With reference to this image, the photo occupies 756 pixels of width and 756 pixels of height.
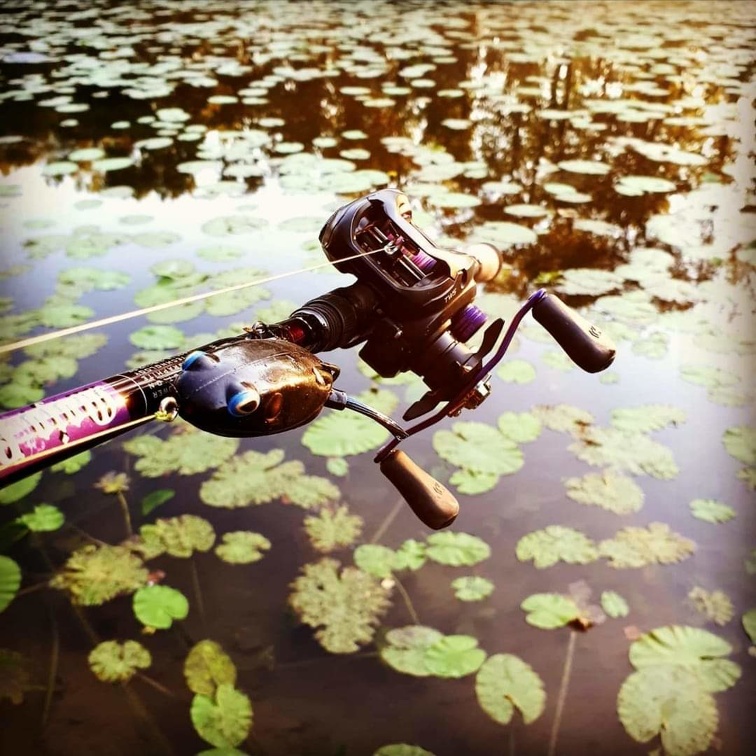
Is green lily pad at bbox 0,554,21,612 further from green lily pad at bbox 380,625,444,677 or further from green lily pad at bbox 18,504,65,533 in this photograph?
green lily pad at bbox 380,625,444,677

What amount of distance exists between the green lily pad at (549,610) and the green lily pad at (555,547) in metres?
0.10

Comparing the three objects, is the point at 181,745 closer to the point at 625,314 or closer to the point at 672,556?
the point at 672,556

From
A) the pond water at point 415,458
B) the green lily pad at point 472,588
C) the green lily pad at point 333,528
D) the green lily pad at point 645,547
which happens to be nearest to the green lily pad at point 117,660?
the pond water at point 415,458

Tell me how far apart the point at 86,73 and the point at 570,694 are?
6649 millimetres

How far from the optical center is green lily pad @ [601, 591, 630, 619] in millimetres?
1654

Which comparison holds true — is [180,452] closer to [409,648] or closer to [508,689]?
[409,648]

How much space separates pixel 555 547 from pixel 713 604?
0.43 meters

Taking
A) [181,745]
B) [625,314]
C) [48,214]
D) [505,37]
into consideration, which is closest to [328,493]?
[181,745]

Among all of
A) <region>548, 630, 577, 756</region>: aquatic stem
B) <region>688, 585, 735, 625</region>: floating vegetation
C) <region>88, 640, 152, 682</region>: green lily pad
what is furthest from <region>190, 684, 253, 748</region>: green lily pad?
<region>688, 585, 735, 625</region>: floating vegetation

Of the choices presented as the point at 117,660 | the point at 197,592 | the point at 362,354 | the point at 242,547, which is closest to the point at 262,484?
the point at 242,547

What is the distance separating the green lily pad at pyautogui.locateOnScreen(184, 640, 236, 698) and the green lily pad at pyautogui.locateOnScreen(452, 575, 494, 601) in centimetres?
63

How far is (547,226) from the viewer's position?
344cm

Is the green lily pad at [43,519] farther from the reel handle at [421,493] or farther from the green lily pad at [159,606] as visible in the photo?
the reel handle at [421,493]

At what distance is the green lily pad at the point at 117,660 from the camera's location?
1.52 meters
